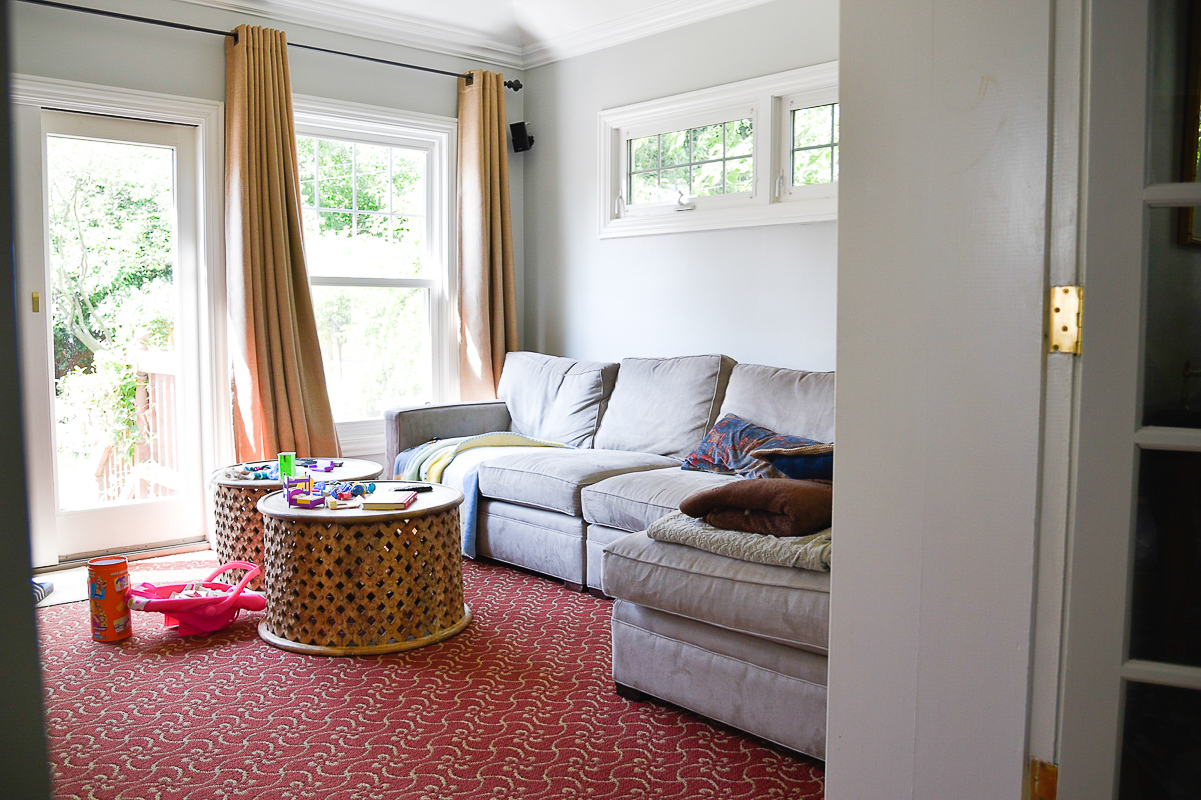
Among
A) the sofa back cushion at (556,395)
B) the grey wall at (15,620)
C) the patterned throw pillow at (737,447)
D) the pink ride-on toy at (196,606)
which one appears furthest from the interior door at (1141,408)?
the sofa back cushion at (556,395)

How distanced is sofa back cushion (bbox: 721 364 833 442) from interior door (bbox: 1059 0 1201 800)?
2.17 metres

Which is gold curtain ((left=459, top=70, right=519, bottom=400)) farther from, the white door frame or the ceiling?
the white door frame

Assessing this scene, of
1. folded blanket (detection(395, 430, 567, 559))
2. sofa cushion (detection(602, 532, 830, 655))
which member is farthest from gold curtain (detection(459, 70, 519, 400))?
sofa cushion (detection(602, 532, 830, 655))

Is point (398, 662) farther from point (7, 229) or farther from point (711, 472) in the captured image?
point (7, 229)

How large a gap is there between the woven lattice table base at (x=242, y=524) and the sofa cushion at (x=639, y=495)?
1.30m

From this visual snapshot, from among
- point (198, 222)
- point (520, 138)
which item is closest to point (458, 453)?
point (198, 222)

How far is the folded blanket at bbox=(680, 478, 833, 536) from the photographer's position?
2.30 metres

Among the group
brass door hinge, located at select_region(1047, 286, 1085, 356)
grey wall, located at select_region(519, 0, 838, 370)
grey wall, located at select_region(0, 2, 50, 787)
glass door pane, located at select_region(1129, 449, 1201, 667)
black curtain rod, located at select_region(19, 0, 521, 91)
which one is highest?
black curtain rod, located at select_region(19, 0, 521, 91)

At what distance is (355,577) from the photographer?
2.86 meters

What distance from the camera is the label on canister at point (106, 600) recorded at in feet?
9.91

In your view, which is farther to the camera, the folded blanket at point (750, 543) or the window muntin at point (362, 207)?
the window muntin at point (362, 207)

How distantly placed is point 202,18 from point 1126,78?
4.29 meters

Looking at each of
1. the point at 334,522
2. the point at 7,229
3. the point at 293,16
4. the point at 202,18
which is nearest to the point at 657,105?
the point at 293,16

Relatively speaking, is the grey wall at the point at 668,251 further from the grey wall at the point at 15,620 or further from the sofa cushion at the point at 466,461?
the grey wall at the point at 15,620
